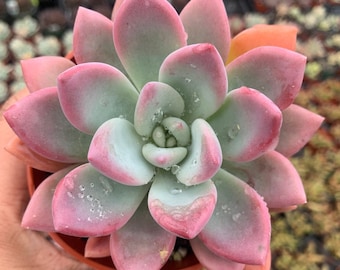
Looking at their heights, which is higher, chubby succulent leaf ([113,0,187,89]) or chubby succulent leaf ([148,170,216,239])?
chubby succulent leaf ([113,0,187,89])

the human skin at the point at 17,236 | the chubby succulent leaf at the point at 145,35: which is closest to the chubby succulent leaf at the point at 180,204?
the chubby succulent leaf at the point at 145,35

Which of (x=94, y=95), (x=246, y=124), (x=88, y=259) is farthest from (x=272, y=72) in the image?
(x=88, y=259)

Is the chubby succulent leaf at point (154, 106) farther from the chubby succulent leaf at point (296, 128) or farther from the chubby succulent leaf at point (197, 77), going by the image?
the chubby succulent leaf at point (296, 128)

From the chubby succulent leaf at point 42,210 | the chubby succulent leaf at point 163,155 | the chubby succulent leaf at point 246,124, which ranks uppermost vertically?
the chubby succulent leaf at point 246,124

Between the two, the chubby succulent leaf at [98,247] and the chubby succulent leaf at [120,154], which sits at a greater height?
the chubby succulent leaf at [120,154]

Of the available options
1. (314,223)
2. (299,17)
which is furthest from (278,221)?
(299,17)

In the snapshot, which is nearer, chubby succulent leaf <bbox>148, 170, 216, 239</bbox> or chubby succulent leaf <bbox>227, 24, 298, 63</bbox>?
chubby succulent leaf <bbox>148, 170, 216, 239</bbox>

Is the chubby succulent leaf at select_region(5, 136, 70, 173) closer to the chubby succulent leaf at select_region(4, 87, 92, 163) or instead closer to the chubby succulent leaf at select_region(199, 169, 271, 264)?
the chubby succulent leaf at select_region(4, 87, 92, 163)

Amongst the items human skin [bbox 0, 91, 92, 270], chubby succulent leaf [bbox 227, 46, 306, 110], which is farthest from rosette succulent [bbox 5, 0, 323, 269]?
human skin [bbox 0, 91, 92, 270]

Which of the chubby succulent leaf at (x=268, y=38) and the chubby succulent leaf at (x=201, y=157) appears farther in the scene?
the chubby succulent leaf at (x=268, y=38)
